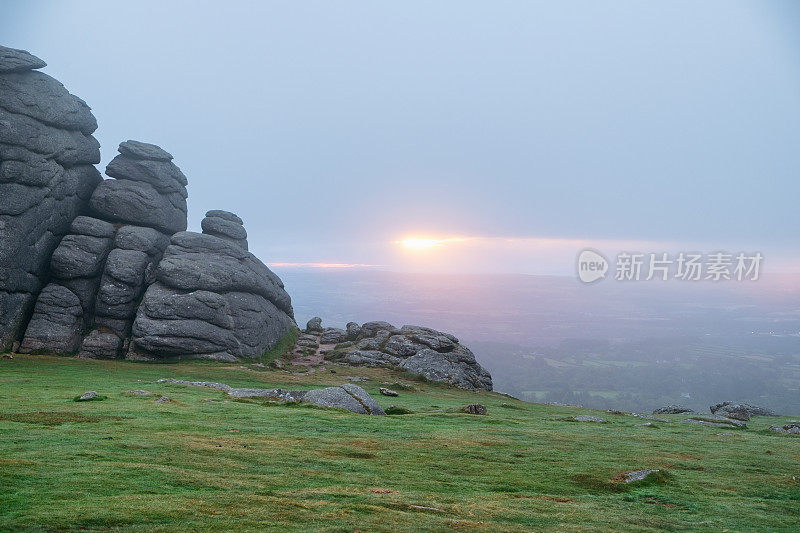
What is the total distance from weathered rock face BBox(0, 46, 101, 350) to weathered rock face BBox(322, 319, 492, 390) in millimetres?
42383

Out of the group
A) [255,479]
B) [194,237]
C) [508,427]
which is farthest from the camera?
[194,237]

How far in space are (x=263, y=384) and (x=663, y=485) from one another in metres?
41.3

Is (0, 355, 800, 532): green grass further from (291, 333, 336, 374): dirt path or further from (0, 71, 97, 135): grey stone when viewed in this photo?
(0, 71, 97, 135): grey stone

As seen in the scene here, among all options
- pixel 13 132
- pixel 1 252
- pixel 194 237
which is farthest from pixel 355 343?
pixel 13 132

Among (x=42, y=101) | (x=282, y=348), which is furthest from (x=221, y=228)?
(x=42, y=101)

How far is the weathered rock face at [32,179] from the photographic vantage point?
66438mm

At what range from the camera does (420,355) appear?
75250mm

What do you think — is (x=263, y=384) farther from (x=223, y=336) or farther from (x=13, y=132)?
(x=13, y=132)

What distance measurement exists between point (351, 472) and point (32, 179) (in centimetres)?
7287

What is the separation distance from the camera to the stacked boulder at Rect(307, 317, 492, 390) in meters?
72.6

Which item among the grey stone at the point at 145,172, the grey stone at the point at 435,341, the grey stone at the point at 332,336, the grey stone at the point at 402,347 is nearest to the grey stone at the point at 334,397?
the grey stone at the point at 402,347

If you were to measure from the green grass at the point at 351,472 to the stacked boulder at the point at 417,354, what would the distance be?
36168 mm

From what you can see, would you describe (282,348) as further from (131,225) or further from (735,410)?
(735,410)

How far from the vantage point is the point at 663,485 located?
20094 mm
